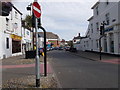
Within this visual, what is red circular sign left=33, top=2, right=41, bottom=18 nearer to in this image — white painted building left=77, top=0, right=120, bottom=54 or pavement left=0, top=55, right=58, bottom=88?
pavement left=0, top=55, right=58, bottom=88

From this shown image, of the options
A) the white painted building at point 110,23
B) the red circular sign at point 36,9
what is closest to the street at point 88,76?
the red circular sign at point 36,9

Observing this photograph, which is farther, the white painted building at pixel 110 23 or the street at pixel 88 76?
the white painted building at pixel 110 23

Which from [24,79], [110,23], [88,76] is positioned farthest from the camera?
[110,23]

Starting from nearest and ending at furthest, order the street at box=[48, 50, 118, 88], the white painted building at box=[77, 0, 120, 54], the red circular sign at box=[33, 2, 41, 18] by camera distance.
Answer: the red circular sign at box=[33, 2, 41, 18] → the street at box=[48, 50, 118, 88] → the white painted building at box=[77, 0, 120, 54]

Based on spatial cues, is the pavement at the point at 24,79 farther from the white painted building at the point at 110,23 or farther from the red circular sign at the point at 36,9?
the white painted building at the point at 110,23

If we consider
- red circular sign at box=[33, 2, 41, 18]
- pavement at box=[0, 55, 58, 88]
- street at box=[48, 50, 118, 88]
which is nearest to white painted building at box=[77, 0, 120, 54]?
street at box=[48, 50, 118, 88]

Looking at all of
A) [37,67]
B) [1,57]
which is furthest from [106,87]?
[1,57]

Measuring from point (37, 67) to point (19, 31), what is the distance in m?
25.3

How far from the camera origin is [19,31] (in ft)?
98.5

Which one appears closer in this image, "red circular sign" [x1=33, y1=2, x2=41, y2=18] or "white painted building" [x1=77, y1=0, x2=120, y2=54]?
"red circular sign" [x1=33, y1=2, x2=41, y2=18]

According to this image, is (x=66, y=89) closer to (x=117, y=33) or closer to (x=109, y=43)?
(x=117, y=33)

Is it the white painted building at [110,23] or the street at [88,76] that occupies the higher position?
the white painted building at [110,23]

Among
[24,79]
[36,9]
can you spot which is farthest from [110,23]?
[36,9]

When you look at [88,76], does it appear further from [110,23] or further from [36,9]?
[110,23]
